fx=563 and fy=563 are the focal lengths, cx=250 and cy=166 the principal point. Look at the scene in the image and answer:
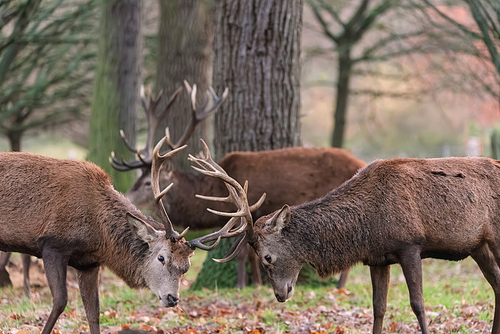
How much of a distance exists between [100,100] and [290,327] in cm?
751

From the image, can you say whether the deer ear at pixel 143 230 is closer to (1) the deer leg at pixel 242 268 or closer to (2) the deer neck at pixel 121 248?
(2) the deer neck at pixel 121 248

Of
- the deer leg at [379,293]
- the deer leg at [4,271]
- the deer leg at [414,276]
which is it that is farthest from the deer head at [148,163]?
the deer leg at [414,276]

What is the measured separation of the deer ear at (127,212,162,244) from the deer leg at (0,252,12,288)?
3.14m

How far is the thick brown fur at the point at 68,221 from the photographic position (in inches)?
190

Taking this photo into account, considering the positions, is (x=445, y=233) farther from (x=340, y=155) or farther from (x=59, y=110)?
(x=59, y=110)

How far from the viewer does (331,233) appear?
5.09 metres

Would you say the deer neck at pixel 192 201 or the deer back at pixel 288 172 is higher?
the deer back at pixel 288 172

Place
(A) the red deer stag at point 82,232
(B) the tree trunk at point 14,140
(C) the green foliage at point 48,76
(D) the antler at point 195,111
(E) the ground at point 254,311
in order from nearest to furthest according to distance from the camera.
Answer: (A) the red deer stag at point 82,232 → (E) the ground at point 254,311 → (D) the antler at point 195,111 → (C) the green foliage at point 48,76 → (B) the tree trunk at point 14,140

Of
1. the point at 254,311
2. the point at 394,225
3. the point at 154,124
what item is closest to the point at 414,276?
the point at 394,225

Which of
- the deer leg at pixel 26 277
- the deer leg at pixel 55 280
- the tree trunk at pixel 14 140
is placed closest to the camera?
the deer leg at pixel 55 280

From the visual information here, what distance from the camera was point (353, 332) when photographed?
17.1 ft

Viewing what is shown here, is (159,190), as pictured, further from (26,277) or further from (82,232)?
(26,277)

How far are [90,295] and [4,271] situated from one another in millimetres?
2829

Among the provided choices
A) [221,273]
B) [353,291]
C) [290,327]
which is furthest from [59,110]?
[290,327]
